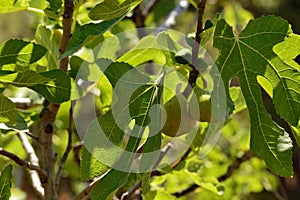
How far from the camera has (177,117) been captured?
2.51ft

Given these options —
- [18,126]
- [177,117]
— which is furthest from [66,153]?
[177,117]

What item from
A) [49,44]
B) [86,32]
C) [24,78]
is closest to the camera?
[86,32]

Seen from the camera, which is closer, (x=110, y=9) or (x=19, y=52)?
(x=110, y=9)

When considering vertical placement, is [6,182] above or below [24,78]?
below

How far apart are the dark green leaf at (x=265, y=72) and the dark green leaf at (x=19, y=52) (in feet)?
0.86

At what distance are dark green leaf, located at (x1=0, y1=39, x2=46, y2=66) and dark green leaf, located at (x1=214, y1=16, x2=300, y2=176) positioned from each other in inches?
10.3

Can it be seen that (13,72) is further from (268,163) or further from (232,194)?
(232,194)

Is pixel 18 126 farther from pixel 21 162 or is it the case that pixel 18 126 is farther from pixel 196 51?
pixel 196 51

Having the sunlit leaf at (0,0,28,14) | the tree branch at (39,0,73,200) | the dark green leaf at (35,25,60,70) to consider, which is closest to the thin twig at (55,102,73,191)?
the tree branch at (39,0,73,200)

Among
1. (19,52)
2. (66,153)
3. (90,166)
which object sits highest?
(19,52)

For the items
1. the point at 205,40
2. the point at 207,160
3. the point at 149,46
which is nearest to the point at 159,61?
the point at 149,46

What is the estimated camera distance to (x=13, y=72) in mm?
807

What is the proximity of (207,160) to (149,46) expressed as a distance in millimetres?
845

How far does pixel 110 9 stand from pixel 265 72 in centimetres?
23
